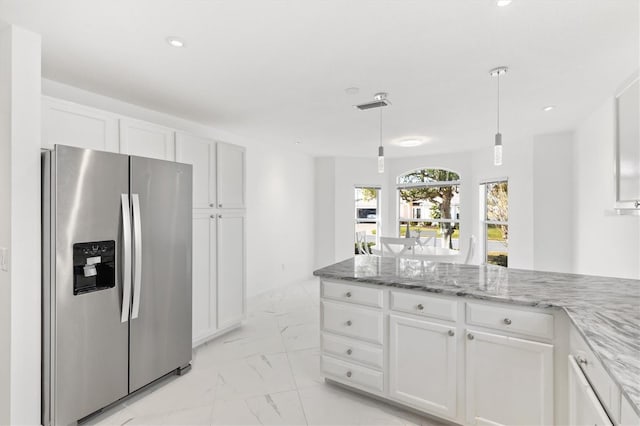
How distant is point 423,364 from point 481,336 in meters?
0.42

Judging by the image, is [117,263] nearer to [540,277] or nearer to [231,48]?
[231,48]

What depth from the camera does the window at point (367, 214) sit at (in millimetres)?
6766

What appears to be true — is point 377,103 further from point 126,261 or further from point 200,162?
point 126,261

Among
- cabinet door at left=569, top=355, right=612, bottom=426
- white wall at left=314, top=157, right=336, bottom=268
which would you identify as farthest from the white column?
white wall at left=314, top=157, right=336, bottom=268

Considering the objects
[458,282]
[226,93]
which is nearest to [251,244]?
[226,93]

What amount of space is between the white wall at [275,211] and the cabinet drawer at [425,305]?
319 cm

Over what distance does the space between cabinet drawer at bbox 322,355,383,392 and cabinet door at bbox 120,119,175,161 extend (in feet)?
7.53

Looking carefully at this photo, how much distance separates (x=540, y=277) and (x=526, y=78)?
1.56 m

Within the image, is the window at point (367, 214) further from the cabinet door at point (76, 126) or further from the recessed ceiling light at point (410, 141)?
the cabinet door at point (76, 126)

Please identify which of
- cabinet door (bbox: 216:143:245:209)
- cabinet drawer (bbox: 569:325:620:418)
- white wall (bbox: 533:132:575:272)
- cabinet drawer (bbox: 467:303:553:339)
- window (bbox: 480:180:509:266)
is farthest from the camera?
window (bbox: 480:180:509:266)

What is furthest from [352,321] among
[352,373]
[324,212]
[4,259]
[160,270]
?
[324,212]

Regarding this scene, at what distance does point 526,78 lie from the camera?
2.56 metres

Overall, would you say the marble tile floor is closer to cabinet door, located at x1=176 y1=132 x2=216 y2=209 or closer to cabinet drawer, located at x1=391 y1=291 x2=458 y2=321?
cabinet drawer, located at x1=391 y1=291 x2=458 y2=321

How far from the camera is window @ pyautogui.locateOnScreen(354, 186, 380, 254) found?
22.2ft
